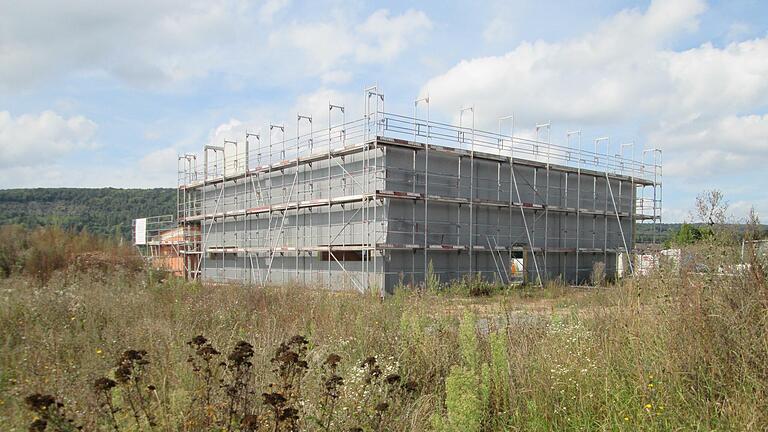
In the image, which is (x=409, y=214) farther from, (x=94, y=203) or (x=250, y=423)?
(x=94, y=203)

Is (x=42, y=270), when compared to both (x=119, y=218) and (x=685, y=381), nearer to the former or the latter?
(x=685, y=381)

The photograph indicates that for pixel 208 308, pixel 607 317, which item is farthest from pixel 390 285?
pixel 607 317

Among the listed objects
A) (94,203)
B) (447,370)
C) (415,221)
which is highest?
(94,203)

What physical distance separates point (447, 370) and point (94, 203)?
6134 cm

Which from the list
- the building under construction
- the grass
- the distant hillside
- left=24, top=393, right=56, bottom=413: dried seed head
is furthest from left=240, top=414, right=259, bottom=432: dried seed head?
the distant hillside

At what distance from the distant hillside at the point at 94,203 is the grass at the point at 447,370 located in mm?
48572

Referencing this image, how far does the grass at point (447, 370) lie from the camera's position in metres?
4.13

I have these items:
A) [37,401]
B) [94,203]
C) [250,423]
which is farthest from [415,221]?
[94,203]

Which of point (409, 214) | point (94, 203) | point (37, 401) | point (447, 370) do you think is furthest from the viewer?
point (94, 203)

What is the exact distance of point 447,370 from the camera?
5.86 meters

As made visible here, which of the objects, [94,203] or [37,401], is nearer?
[37,401]

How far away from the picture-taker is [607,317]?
21.4 ft

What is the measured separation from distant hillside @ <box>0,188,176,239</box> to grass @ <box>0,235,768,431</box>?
4857 cm

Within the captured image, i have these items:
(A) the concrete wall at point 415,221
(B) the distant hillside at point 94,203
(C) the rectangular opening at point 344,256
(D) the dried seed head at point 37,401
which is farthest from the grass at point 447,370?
(B) the distant hillside at point 94,203
